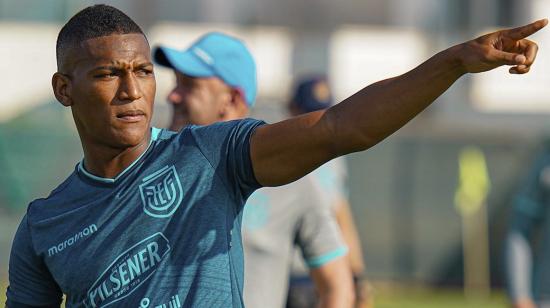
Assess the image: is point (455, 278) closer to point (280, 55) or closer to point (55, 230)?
point (280, 55)

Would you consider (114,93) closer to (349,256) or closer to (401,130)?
(349,256)

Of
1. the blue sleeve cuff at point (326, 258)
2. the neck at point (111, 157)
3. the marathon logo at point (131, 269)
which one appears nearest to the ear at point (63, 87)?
the neck at point (111, 157)

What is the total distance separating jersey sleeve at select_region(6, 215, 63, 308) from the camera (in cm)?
354

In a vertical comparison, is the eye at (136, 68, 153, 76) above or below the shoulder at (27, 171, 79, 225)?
above

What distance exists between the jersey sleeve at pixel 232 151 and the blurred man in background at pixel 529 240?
340 centimetres

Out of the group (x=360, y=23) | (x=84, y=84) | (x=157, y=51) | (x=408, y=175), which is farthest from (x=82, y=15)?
(x=360, y=23)

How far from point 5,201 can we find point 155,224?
33.5 feet

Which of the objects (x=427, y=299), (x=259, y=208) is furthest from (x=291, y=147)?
(x=427, y=299)

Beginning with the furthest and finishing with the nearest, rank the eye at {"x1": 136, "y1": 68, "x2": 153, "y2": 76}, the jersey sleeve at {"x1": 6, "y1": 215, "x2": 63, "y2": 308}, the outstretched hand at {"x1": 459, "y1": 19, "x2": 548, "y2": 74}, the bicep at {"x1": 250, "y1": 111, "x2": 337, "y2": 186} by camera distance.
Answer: the jersey sleeve at {"x1": 6, "y1": 215, "x2": 63, "y2": 308} < the eye at {"x1": 136, "y1": 68, "x2": 153, "y2": 76} < the bicep at {"x1": 250, "y1": 111, "x2": 337, "y2": 186} < the outstretched hand at {"x1": 459, "y1": 19, "x2": 548, "y2": 74}

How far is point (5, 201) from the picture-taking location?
13.2 meters

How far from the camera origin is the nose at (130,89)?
329 centimetres

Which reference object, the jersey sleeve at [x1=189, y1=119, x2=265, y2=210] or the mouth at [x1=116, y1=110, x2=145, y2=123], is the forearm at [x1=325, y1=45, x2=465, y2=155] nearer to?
the jersey sleeve at [x1=189, y1=119, x2=265, y2=210]

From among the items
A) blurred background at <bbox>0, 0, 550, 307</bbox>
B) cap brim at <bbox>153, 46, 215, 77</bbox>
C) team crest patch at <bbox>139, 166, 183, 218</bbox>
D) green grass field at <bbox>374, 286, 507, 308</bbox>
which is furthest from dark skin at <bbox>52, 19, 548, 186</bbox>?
green grass field at <bbox>374, 286, 507, 308</bbox>

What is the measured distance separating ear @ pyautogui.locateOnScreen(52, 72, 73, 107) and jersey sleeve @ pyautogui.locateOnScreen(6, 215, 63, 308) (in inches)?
14.6
